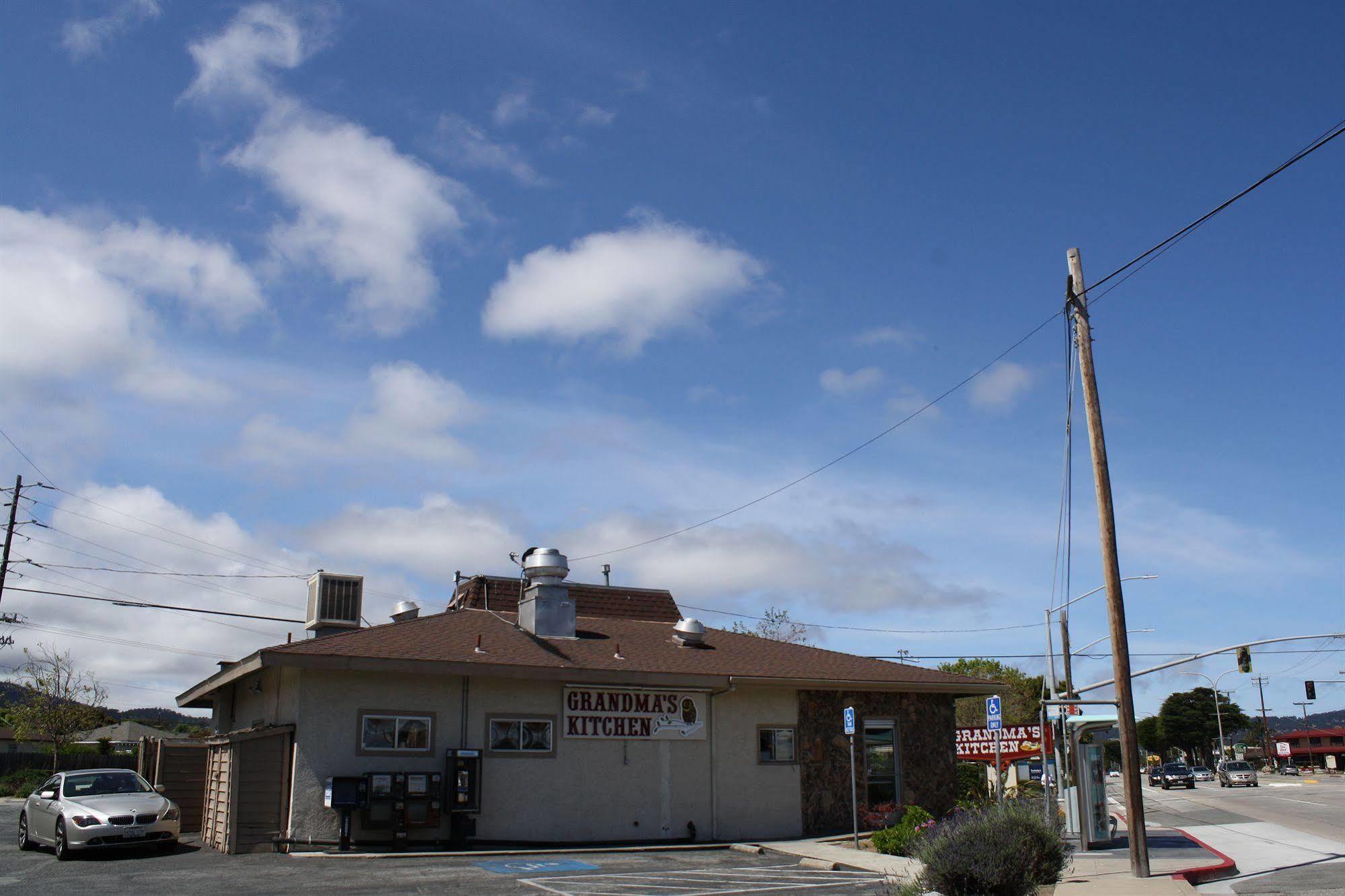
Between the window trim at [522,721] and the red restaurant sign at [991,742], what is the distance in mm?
16319

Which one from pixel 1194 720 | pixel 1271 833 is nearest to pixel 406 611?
pixel 1271 833

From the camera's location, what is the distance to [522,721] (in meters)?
20.3

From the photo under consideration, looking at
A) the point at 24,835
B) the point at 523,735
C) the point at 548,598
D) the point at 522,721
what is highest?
the point at 548,598

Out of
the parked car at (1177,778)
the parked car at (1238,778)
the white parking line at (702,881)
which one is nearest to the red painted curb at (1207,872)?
the white parking line at (702,881)

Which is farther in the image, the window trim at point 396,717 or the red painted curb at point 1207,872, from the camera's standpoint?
the window trim at point 396,717

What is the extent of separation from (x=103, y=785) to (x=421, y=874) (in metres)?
6.50

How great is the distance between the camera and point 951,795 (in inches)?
956

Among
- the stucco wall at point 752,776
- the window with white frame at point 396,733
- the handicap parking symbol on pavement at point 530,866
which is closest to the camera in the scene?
the handicap parking symbol on pavement at point 530,866

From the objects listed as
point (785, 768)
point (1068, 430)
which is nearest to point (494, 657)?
point (785, 768)

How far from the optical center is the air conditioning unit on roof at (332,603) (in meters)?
22.3

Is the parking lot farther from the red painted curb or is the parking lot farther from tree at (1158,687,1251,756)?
tree at (1158,687,1251,756)

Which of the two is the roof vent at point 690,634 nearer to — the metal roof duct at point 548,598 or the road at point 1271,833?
the metal roof duct at point 548,598

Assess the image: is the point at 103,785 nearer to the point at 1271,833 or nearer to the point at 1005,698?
the point at 1271,833

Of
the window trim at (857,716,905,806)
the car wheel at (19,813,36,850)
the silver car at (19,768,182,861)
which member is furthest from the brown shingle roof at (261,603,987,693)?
the car wheel at (19,813,36,850)
